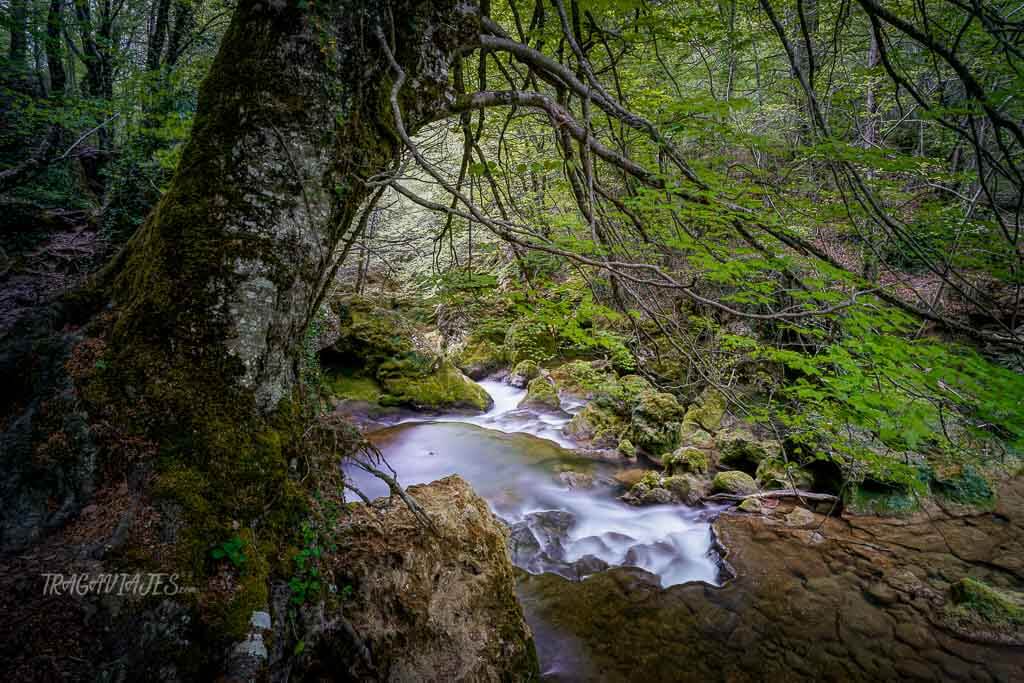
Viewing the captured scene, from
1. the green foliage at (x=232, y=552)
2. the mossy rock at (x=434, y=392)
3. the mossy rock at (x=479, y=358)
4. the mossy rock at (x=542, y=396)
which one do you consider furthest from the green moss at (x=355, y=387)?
the green foliage at (x=232, y=552)

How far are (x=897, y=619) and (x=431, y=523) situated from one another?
5.32 meters

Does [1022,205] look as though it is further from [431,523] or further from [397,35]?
[431,523]

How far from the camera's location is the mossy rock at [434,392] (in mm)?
10336

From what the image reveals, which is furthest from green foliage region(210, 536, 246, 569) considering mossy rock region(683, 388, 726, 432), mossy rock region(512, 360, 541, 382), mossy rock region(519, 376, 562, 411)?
mossy rock region(512, 360, 541, 382)

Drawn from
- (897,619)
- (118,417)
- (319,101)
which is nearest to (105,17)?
(319,101)

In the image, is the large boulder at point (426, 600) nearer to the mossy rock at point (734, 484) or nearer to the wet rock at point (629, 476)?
the wet rock at point (629, 476)

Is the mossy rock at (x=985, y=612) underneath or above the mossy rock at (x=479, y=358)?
underneath

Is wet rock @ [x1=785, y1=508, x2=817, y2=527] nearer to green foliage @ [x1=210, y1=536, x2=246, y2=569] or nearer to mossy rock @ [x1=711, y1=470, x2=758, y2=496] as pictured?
mossy rock @ [x1=711, y1=470, x2=758, y2=496]

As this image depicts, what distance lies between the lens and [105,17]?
6516 mm

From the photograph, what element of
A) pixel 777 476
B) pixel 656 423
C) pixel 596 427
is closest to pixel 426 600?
pixel 777 476

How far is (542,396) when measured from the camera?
35.8 ft

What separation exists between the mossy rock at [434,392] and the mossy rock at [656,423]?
375cm

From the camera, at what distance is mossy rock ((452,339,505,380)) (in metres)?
13.1

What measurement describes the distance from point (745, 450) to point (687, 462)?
3.28ft
